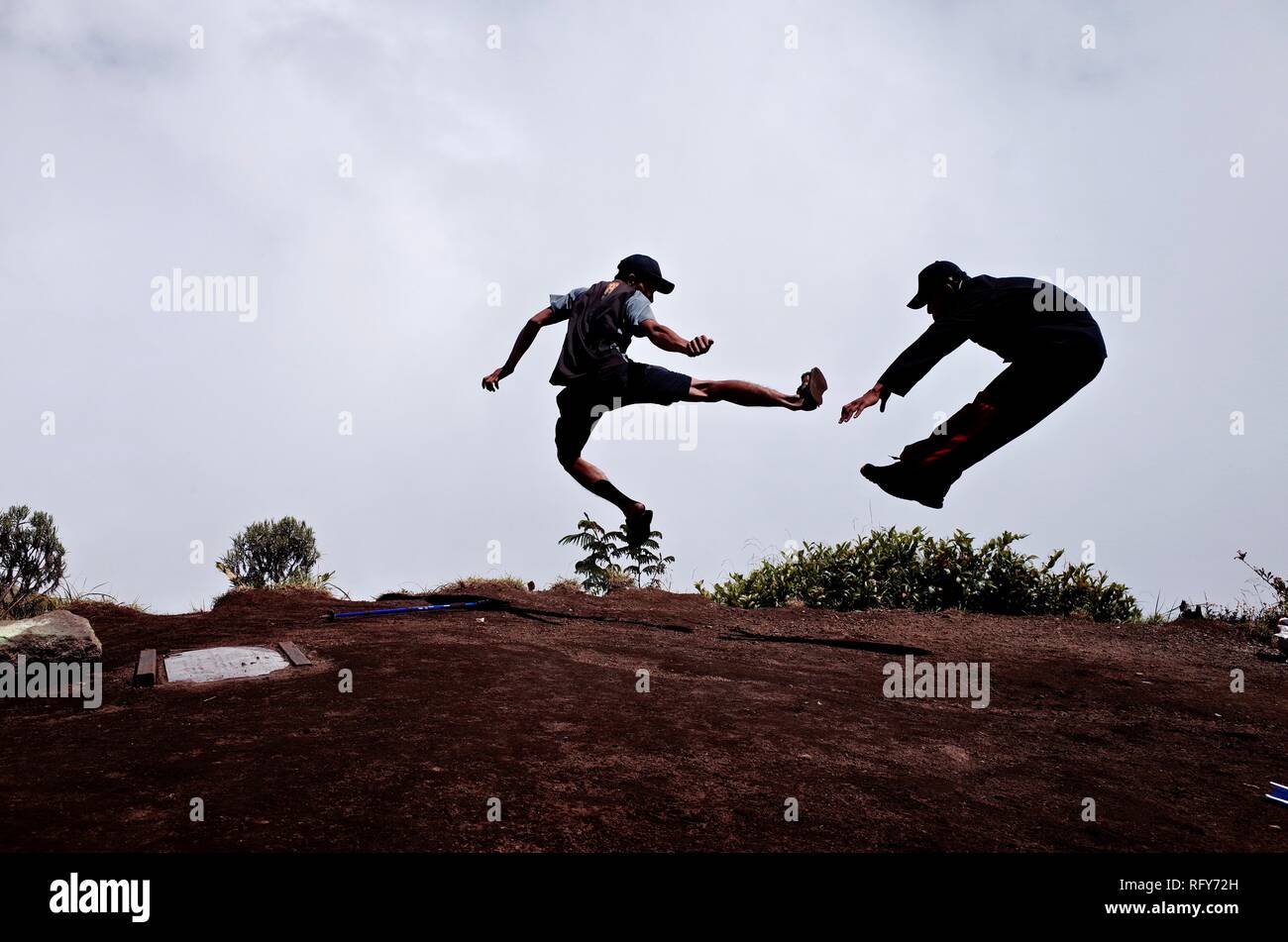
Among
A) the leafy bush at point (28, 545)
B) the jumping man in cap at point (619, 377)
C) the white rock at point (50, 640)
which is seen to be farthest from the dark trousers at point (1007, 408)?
the leafy bush at point (28, 545)

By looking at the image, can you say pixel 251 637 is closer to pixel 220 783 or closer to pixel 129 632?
pixel 129 632

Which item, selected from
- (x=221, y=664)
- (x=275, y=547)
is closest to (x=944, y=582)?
(x=221, y=664)

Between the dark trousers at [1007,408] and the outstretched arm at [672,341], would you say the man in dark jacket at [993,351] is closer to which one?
the dark trousers at [1007,408]

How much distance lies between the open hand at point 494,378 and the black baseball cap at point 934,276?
9.13 feet

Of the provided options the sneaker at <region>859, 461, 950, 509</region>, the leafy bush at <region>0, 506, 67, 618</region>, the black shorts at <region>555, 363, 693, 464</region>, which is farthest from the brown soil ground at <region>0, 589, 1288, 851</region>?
the leafy bush at <region>0, 506, 67, 618</region>

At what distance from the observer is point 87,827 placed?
2703 mm

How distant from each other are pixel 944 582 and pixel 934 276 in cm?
534

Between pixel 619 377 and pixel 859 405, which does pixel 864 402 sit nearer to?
pixel 859 405

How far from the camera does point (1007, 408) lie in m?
4.66

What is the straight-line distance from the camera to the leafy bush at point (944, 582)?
9.27m

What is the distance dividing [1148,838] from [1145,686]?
3.05m

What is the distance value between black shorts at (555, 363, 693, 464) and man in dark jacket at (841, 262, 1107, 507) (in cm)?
108
